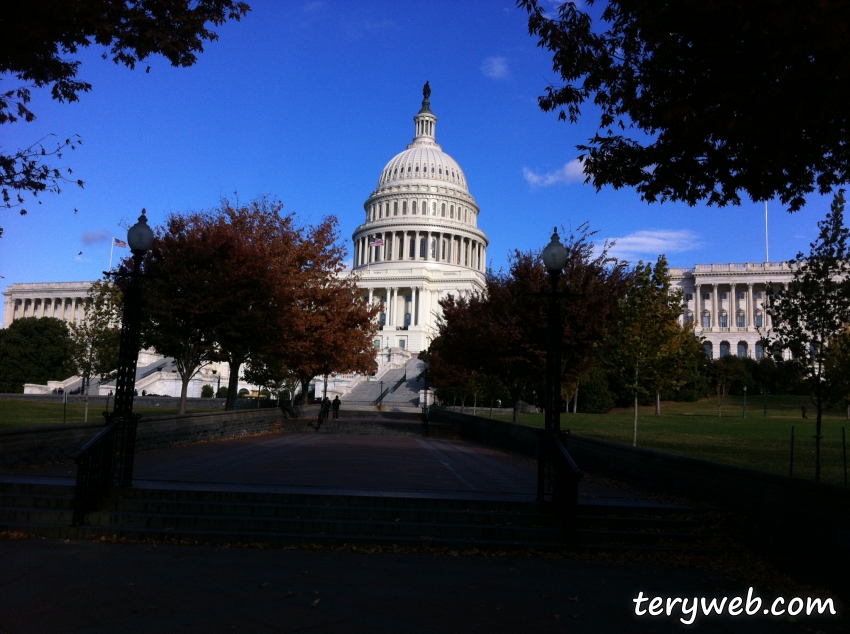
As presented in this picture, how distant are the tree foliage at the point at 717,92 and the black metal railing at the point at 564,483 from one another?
4.02m

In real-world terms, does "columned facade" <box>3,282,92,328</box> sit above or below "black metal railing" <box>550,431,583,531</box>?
above

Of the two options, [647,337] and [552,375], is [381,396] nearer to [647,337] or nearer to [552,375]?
[647,337]

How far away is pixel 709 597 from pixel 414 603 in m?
3.38

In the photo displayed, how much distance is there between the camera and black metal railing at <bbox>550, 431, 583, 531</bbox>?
986 centimetres

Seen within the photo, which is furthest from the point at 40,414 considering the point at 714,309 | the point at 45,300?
the point at 45,300

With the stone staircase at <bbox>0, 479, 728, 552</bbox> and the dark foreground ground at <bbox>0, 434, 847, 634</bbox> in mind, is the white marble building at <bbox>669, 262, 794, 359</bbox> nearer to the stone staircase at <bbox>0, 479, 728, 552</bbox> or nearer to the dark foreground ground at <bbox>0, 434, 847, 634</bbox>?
the stone staircase at <bbox>0, 479, 728, 552</bbox>

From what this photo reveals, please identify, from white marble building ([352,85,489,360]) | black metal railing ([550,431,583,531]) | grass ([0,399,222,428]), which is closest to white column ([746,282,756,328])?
white marble building ([352,85,489,360])

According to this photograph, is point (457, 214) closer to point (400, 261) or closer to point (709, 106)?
point (400, 261)

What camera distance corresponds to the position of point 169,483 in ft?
39.3

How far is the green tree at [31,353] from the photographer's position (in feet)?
233

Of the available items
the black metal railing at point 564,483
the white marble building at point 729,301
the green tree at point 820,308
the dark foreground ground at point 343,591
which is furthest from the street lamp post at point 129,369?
the white marble building at point 729,301

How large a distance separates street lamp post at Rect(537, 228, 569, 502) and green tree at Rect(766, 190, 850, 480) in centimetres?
451

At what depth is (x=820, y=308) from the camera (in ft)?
42.7

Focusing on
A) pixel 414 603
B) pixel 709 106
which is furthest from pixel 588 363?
pixel 414 603
